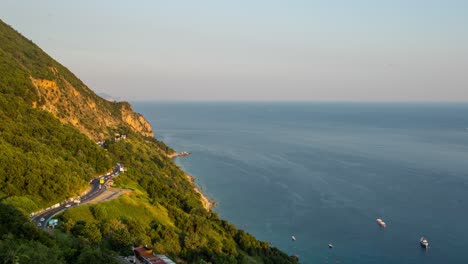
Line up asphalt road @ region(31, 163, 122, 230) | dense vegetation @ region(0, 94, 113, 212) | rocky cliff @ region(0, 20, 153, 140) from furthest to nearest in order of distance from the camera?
1. rocky cliff @ region(0, 20, 153, 140)
2. dense vegetation @ region(0, 94, 113, 212)
3. asphalt road @ region(31, 163, 122, 230)

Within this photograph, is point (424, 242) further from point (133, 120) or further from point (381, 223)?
point (133, 120)

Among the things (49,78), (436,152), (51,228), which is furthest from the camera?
(436,152)

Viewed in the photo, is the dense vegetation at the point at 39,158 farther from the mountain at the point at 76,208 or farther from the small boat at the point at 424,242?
the small boat at the point at 424,242

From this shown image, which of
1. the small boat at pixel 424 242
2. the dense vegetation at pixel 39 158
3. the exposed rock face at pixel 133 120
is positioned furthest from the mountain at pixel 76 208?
the exposed rock face at pixel 133 120

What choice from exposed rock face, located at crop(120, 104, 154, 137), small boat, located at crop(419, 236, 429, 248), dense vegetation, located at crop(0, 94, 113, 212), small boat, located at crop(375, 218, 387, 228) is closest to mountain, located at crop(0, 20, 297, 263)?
dense vegetation, located at crop(0, 94, 113, 212)

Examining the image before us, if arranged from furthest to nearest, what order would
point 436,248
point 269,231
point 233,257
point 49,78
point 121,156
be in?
point 49,78 → point 121,156 → point 269,231 → point 436,248 → point 233,257

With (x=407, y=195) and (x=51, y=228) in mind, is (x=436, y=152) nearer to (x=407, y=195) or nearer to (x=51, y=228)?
(x=407, y=195)

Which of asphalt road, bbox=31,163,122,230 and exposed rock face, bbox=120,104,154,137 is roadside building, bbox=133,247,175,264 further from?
exposed rock face, bbox=120,104,154,137

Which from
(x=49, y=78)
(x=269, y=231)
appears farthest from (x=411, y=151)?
(x=49, y=78)
